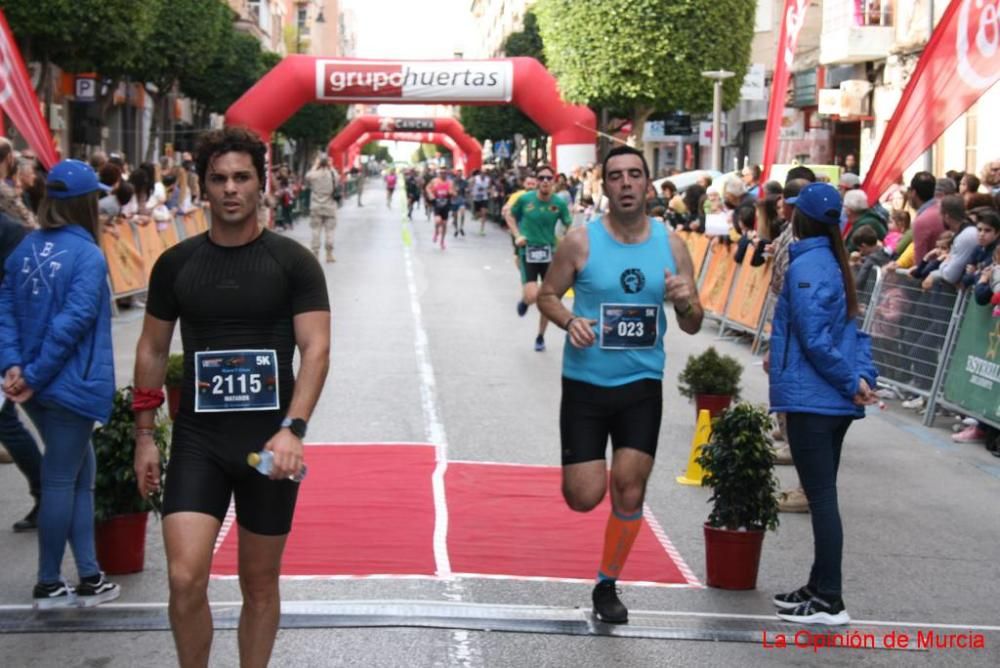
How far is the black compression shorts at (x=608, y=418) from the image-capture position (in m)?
6.23

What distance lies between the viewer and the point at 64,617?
20.5 feet

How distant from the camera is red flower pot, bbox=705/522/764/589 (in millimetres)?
6867

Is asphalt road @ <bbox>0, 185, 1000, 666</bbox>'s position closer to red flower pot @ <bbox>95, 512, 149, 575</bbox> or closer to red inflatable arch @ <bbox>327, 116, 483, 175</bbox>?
red flower pot @ <bbox>95, 512, 149, 575</bbox>

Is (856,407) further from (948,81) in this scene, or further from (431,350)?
(431,350)

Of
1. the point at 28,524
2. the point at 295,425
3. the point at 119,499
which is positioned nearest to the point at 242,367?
the point at 295,425

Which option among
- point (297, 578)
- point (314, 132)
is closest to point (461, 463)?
point (297, 578)

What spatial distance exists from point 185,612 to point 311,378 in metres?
0.79

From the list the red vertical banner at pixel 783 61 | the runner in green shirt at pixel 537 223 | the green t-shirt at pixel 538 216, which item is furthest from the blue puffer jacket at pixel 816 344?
the red vertical banner at pixel 783 61

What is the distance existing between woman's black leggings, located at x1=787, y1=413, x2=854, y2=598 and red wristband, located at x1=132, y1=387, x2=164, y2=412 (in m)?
2.72

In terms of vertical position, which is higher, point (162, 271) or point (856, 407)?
point (162, 271)

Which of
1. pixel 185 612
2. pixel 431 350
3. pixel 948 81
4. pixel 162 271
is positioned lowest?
pixel 431 350

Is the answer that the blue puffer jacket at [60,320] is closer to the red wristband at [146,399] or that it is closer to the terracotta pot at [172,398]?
the red wristband at [146,399]

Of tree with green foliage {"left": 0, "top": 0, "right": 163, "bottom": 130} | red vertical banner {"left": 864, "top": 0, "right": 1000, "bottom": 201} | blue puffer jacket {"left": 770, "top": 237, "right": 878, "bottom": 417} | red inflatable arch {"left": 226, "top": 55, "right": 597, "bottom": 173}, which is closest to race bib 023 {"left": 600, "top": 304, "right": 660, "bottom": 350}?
blue puffer jacket {"left": 770, "top": 237, "right": 878, "bottom": 417}

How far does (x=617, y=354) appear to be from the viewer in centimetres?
624
